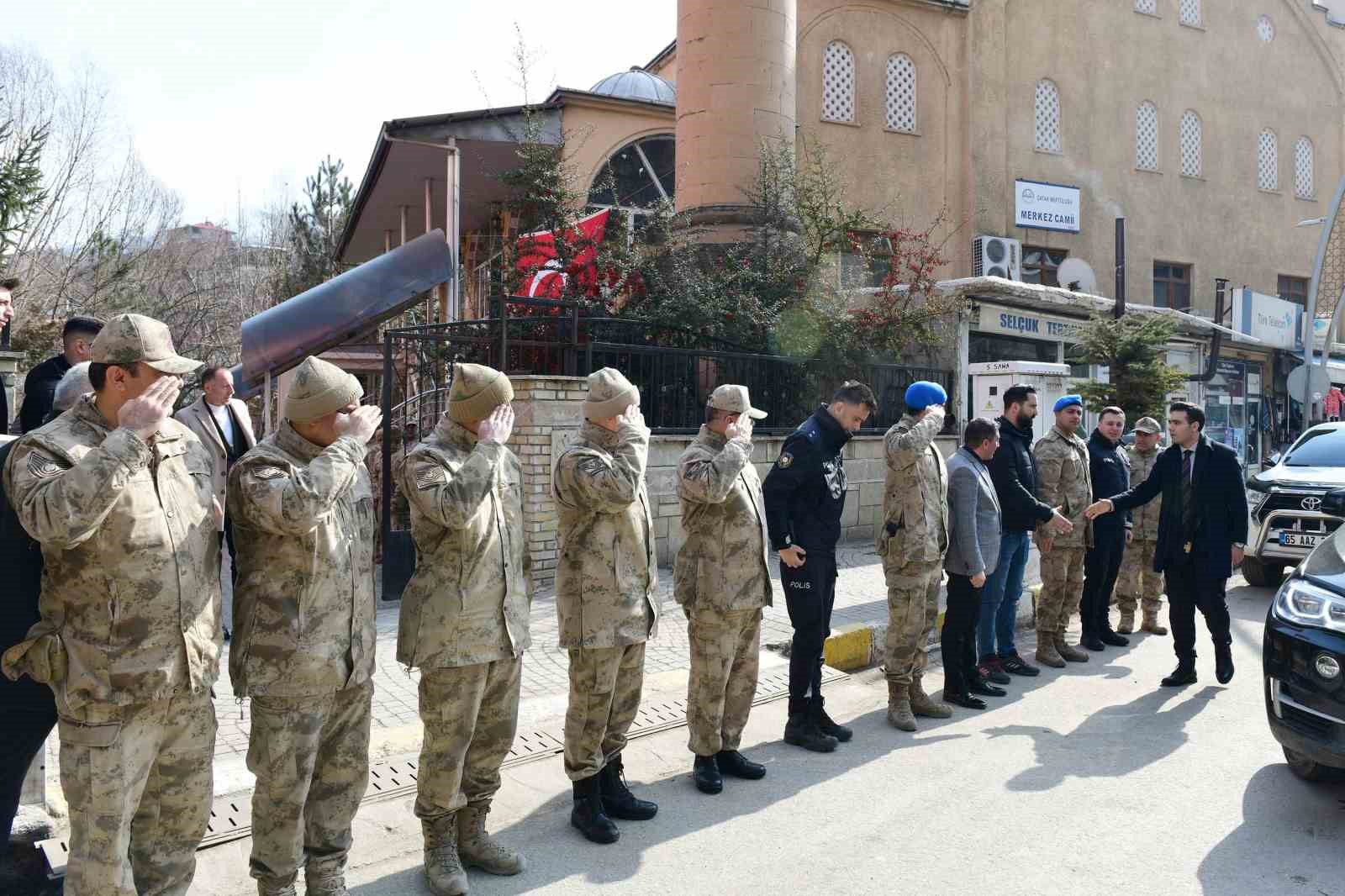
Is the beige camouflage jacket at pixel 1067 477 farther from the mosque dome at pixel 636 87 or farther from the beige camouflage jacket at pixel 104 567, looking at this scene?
the mosque dome at pixel 636 87

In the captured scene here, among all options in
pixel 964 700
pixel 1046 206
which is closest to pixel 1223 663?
pixel 964 700

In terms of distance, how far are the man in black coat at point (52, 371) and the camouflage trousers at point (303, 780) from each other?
99.9 inches

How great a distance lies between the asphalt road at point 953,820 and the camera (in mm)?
3725

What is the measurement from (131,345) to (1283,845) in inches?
184

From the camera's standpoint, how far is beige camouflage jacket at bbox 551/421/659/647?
4.07m

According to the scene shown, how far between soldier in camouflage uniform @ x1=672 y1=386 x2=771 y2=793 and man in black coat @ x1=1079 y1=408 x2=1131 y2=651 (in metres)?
3.77

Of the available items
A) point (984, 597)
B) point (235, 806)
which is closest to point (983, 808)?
point (984, 597)

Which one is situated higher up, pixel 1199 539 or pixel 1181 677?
pixel 1199 539

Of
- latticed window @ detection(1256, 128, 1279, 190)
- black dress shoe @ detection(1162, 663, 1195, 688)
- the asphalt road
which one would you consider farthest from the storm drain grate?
latticed window @ detection(1256, 128, 1279, 190)

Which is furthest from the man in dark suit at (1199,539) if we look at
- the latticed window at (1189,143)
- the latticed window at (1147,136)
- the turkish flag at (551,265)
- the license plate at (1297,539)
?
the latticed window at (1189,143)

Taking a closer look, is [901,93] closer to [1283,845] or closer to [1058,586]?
[1058,586]

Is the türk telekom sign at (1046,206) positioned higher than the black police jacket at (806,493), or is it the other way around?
the türk telekom sign at (1046,206)

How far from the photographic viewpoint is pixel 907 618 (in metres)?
5.65

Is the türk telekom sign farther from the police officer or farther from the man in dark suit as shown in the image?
the police officer
